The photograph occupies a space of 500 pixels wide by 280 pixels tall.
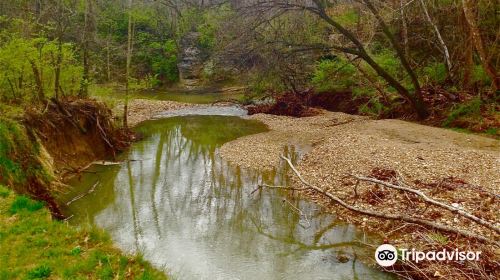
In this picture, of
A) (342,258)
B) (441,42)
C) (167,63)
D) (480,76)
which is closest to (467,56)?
(480,76)

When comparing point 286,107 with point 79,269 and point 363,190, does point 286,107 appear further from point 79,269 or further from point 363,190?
point 79,269

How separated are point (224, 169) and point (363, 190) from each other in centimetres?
533

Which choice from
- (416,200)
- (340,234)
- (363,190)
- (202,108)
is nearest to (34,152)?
(340,234)

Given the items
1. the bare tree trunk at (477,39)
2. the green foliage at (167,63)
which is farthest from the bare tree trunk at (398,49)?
the green foliage at (167,63)

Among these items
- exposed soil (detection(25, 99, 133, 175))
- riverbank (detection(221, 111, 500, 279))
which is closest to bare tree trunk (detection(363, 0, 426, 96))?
riverbank (detection(221, 111, 500, 279))

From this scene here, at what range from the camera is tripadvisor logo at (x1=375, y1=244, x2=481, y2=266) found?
5.87 meters

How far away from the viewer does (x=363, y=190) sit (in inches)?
382

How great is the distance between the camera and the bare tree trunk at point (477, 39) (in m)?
13.3

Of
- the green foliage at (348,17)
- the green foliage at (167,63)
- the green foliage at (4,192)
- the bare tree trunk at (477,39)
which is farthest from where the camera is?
the green foliage at (167,63)

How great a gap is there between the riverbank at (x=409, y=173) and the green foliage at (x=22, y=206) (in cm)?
646

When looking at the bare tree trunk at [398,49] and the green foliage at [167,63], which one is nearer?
the bare tree trunk at [398,49]

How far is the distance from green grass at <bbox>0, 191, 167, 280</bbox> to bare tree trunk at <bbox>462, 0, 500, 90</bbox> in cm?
1333

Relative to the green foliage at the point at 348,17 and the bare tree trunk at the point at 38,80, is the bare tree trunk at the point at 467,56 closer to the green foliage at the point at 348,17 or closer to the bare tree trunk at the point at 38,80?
the green foliage at the point at 348,17

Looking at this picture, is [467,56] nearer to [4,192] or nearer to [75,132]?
[75,132]
